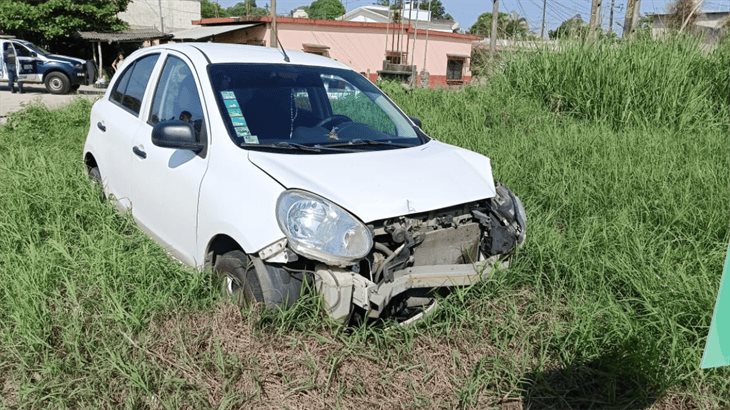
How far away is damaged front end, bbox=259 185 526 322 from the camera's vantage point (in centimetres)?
276

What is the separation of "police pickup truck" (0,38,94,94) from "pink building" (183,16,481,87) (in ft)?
24.3

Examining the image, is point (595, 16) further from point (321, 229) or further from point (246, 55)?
point (321, 229)

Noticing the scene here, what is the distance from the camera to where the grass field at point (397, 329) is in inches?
106

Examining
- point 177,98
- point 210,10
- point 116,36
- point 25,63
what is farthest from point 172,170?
point 210,10

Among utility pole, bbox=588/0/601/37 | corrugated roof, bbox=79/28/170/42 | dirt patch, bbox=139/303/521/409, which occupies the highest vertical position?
utility pole, bbox=588/0/601/37

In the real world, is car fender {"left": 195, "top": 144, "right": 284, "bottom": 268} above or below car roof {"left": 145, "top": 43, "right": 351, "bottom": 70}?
below

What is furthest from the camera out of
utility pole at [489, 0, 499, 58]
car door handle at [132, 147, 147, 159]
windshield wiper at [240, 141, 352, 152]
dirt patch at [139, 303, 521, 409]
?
utility pole at [489, 0, 499, 58]

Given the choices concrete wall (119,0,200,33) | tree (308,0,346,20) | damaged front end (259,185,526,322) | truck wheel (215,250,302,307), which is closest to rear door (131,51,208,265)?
truck wheel (215,250,302,307)

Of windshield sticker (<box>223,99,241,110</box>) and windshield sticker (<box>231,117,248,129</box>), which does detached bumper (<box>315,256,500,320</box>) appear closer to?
windshield sticker (<box>231,117,248,129</box>)

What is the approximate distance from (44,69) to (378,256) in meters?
22.1

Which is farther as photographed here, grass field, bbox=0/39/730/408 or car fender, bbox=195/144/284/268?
car fender, bbox=195/144/284/268

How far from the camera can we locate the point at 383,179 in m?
3.12

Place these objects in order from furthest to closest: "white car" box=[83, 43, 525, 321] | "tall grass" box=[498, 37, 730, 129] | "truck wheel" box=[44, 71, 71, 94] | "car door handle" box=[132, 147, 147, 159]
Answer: "truck wheel" box=[44, 71, 71, 94]
"tall grass" box=[498, 37, 730, 129]
"car door handle" box=[132, 147, 147, 159]
"white car" box=[83, 43, 525, 321]

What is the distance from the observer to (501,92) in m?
9.13
